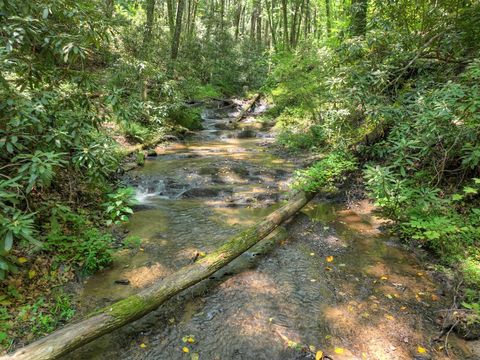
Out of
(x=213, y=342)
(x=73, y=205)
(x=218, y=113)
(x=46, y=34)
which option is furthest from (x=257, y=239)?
(x=218, y=113)

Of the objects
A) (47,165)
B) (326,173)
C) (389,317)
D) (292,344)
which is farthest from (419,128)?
(47,165)

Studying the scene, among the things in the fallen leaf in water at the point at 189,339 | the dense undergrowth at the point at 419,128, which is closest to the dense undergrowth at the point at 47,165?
the fallen leaf in water at the point at 189,339

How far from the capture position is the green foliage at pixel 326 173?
6883mm

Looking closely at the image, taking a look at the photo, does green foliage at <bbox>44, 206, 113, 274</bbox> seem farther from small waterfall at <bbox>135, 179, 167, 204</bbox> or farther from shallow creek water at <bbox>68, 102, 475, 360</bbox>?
small waterfall at <bbox>135, 179, 167, 204</bbox>

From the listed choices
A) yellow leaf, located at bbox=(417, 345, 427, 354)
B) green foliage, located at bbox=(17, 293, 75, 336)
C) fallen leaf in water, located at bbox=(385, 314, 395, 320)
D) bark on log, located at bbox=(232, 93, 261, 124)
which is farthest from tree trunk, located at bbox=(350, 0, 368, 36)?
green foliage, located at bbox=(17, 293, 75, 336)

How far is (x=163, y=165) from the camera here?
31.5 feet

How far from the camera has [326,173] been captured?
7.04m

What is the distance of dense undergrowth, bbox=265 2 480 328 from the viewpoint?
4.74 metres

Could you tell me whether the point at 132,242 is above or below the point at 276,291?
above

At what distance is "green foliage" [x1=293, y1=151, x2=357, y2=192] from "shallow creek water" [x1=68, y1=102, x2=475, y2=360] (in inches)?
20.2

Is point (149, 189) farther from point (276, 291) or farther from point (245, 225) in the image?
point (276, 291)

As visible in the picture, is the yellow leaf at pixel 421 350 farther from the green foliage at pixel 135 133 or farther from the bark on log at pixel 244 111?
the bark on log at pixel 244 111

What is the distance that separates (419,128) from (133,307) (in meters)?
5.18

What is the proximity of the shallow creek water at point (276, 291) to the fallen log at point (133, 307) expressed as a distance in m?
0.26
